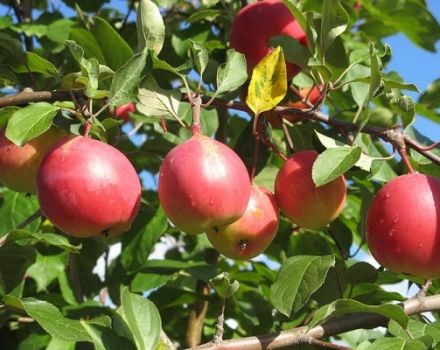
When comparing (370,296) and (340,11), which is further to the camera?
(370,296)

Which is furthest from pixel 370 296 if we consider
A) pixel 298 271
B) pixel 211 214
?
pixel 211 214

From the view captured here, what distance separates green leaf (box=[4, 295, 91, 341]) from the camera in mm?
1216

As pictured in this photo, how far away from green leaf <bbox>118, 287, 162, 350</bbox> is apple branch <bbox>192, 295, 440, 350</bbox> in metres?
0.07

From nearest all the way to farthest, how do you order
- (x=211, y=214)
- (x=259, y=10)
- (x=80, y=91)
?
(x=211, y=214) < (x=80, y=91) < (x=259, y=10)

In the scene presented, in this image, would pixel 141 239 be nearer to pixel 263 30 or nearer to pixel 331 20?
pixel 263 30

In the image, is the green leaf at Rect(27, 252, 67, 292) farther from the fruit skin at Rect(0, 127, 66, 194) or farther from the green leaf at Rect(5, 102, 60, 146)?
the green leaf at Rect(5, 102, 60, 146)

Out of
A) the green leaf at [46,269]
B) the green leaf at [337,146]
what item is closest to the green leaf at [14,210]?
the green leaf at [46,269]

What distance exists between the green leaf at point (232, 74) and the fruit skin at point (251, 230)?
183 mm

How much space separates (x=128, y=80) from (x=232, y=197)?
264 mm

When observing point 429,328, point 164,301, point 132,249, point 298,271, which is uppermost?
point 298,271

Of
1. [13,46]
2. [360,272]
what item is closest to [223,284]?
[360,272]

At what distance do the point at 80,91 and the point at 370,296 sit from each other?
802mm

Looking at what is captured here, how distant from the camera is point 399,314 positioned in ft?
3.76

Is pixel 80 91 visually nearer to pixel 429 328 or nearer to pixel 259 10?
pixel 259 10
